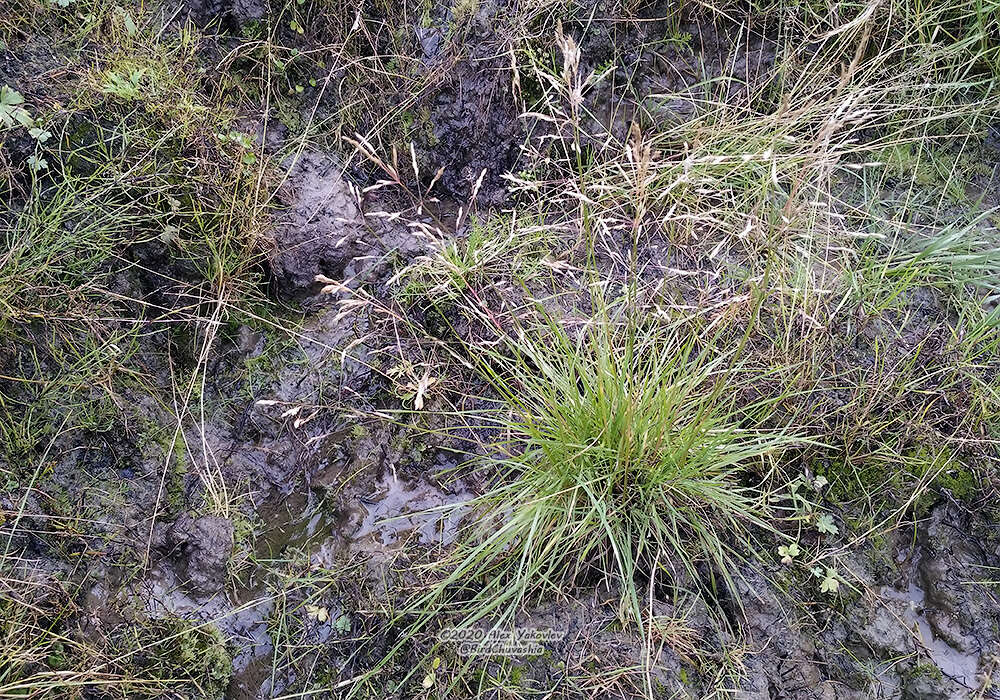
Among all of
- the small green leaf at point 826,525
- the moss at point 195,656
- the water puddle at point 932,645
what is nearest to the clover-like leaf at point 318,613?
the moss at point 195,656

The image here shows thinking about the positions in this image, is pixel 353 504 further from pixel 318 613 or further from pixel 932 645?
pixel 932 645

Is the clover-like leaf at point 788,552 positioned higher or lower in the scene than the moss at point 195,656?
higher

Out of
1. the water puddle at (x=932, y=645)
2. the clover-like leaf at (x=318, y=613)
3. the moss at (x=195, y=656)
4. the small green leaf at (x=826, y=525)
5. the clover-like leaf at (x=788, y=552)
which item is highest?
the small green leaf at (x=826, y=525)

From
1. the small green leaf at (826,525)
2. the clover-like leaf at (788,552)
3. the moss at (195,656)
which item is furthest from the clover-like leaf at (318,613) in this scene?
the small green leaf at (826,525)

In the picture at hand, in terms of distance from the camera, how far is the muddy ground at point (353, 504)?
6.32ft

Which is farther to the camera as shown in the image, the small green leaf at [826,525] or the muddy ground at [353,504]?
the small green leaf at [826,525]

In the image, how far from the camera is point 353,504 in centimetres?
229

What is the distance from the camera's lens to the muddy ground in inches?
75.8

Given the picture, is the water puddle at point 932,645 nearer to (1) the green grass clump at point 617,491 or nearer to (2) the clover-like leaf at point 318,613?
(1) the green grass clump at point 617,491

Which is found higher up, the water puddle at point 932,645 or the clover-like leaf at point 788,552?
the clover-like leaf at point 788,552

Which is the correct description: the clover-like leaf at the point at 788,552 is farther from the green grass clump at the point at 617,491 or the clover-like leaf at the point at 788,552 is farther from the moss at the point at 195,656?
the moss at the point at 195,656

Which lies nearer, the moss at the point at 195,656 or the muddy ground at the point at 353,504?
the muddy ground at the point at 353,504

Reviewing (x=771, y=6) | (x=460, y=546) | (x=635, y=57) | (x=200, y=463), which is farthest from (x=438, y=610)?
(x=771, y=6)

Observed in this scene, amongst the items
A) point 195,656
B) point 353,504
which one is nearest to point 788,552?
point 353,504
